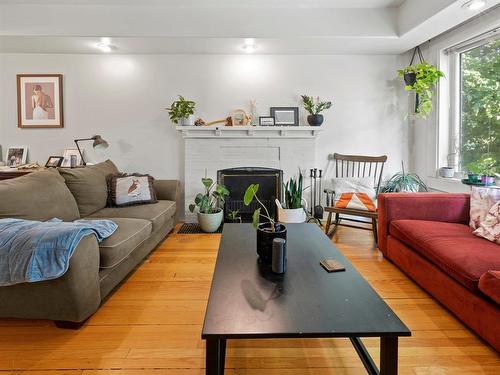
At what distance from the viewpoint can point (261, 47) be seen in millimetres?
3781

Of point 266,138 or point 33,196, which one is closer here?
point 33,196

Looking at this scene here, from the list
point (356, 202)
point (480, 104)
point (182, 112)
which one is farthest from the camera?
point (182, 112)

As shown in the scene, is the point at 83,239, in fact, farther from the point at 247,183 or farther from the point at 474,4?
the point at 474,4

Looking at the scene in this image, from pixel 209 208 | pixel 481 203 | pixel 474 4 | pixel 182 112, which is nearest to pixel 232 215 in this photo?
pixel 209 208

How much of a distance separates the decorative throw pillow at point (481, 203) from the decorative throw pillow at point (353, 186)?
1.17m

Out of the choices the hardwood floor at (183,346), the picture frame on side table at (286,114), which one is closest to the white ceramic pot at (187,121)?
the picture frame on side table at (286,114)

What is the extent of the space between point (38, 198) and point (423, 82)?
387cm

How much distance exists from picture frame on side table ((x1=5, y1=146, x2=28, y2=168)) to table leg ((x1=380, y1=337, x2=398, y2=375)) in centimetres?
460

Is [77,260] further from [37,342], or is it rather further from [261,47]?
[261,47]

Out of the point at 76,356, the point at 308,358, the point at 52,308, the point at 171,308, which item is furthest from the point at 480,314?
the point at 52,308

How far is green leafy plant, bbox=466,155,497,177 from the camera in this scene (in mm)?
2918

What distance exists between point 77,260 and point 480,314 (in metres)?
2.14

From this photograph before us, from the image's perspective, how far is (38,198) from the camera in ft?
7.41

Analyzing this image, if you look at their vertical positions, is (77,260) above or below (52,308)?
above
